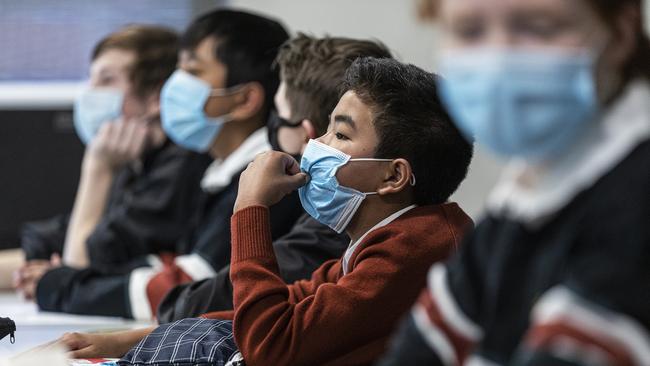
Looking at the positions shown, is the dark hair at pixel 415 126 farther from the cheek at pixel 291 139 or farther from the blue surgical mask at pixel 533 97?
the blue surgical mask at pixel 533 97

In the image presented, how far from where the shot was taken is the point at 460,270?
1.06 metres

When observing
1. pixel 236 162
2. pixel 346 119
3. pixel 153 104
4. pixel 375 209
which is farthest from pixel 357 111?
pixel 153 104

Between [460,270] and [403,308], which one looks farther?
[403,308]

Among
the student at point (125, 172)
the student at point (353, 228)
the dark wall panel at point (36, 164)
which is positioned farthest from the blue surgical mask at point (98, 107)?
the student at point (353, 228)

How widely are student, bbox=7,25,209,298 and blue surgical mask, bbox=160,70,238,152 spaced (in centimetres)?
25

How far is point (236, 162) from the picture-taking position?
238 cm

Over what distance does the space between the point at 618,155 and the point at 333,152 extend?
671 mm

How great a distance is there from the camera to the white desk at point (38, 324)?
1.61 meters

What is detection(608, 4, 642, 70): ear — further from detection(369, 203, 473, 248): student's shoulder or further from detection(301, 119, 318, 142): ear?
detection(301, 119, 318, 142): ear

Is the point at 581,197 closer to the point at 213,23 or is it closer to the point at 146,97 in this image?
the point at 213,23

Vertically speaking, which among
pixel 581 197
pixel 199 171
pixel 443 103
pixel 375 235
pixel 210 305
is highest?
pixel 581 197

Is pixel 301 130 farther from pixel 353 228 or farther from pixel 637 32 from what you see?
pixel 637 32

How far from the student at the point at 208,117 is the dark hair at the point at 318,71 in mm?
372

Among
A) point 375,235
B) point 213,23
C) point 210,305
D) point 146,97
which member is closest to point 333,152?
point 375,235
